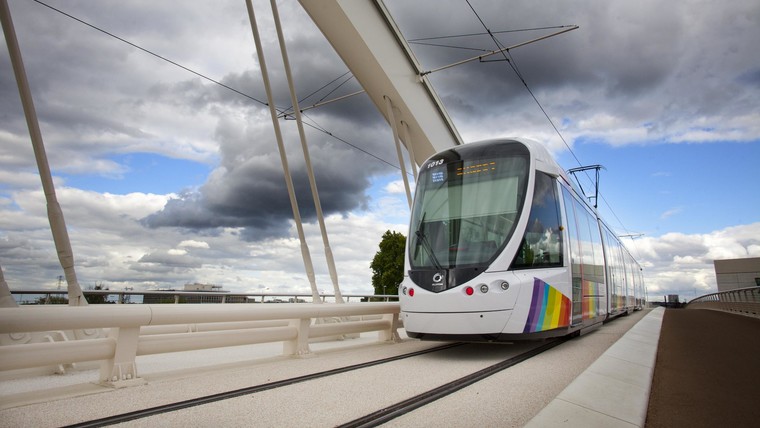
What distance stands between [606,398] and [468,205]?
363cm

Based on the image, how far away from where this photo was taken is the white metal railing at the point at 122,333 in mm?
3954

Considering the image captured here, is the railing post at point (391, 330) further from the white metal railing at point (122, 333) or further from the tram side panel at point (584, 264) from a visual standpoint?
the tram side panel at point (584, 264)

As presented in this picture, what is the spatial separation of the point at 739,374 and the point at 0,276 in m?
Answer: 8.73

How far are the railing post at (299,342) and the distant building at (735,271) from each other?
74894 millimetres

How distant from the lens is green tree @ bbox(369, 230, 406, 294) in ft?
158

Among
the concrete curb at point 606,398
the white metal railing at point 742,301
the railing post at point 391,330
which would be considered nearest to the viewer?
the concrete curb at point 606,398

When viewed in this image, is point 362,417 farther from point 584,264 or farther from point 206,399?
point 584,264

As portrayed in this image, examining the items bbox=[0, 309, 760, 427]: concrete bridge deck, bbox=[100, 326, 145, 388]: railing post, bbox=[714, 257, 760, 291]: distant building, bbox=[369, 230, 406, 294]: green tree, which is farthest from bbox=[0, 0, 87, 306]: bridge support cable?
bbox=[714, 257, 760, 291]: distant building

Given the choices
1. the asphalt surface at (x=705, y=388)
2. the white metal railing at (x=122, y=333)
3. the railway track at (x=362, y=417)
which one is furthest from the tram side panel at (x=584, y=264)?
the white metal railing at (x=122, y=333)

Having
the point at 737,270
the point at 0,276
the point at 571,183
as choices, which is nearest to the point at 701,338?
the point at 571,183

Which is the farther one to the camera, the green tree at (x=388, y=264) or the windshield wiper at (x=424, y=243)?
the green tree at (x=388, y=264)

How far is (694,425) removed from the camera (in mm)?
3355

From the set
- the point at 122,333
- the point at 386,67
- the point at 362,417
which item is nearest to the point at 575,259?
the point at 362,417

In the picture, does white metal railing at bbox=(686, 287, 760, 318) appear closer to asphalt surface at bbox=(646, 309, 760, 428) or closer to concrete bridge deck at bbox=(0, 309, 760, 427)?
asphalt surface at bbox=(646, 309, 760, 428)
